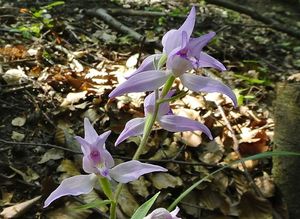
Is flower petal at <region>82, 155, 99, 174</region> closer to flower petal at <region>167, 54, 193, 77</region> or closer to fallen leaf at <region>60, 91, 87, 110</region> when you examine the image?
flower petal at <region>167, 54, 193, 77</region>

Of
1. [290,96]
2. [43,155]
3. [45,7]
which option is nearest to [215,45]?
[45,7]

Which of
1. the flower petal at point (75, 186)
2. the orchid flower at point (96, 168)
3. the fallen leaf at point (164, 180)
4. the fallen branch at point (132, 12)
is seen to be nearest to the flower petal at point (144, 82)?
the orchid flower at point (96, 168)

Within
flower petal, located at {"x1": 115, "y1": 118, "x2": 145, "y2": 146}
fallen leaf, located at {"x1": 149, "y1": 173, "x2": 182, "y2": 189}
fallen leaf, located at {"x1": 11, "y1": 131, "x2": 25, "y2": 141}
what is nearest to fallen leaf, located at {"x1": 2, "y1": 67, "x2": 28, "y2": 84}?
fallen leaf, located at {"x1": 11, "y1": 131, "x2": 25, "y2": 141}

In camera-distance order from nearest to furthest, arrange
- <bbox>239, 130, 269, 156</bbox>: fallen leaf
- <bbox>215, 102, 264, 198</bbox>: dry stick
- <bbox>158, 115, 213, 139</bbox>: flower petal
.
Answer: <bbox>158, 115, 213, 139</bbox>: flower petal, <bbox>215, 102, 264, 198</bbox>: dry stick, <bbox>239, 130, 269, 156</bbox>: fallen leaf

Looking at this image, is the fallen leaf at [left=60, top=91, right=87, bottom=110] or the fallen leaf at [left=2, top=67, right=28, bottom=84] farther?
the fallen leaf at [left=2, top=67, right=28, bottom=84]

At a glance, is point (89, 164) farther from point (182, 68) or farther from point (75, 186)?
point (182, 68)

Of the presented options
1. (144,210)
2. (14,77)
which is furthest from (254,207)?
(14,77)
